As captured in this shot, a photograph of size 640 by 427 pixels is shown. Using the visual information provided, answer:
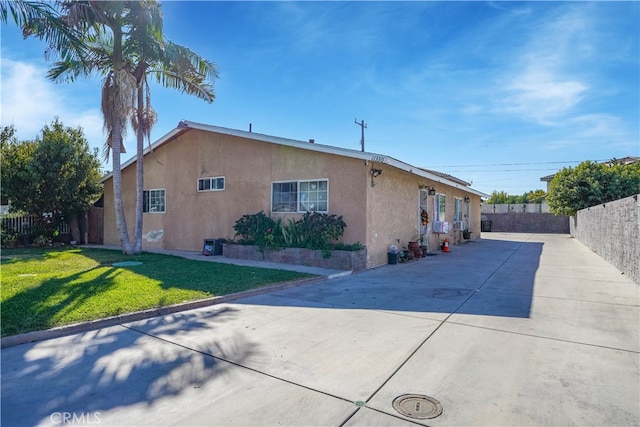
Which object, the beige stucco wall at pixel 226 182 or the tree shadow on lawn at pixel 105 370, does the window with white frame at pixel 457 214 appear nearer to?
the beige stucco wall at pixel 226 182

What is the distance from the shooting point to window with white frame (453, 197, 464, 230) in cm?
1944

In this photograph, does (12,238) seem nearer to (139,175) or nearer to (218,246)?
(139,175)

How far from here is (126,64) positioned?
1190 centimetres

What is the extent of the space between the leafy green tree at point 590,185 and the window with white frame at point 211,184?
2179 centimetres

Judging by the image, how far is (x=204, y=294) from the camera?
6617mm

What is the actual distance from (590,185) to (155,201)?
980 inches

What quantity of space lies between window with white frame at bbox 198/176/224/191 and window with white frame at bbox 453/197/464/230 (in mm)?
12436

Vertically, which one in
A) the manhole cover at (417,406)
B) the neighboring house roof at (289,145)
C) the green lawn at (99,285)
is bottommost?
the manhole cover at (417,406)

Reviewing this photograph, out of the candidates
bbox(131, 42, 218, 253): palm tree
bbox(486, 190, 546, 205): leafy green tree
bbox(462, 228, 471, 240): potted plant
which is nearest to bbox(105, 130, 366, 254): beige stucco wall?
bbox(131, 42, 218, 253): palm tree

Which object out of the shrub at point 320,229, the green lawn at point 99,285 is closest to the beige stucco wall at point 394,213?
the shrub at point 320,229

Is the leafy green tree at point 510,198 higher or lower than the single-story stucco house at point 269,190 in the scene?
higher

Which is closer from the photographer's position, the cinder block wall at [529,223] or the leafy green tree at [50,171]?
the leafy green tree at [50,171]

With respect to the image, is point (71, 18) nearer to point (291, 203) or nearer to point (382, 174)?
point (291, 203)

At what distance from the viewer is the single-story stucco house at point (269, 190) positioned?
418 inches
